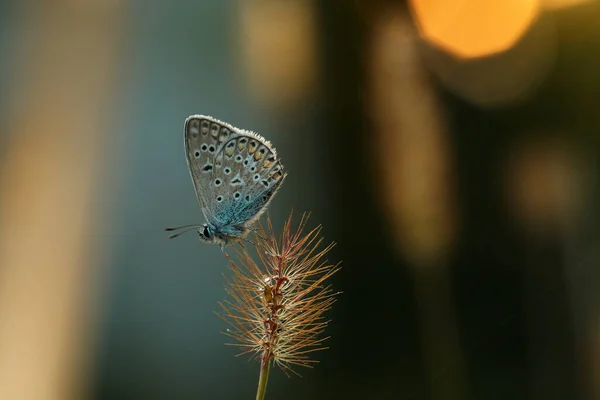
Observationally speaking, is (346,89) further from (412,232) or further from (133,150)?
(133,150)

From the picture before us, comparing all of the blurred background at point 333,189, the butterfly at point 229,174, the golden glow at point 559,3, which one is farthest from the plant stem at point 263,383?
the golden glow at point 559,3

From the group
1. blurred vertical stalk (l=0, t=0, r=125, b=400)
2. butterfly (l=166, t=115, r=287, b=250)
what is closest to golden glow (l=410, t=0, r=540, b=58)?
blurred vertical stalk (l=0, t=0, r=125, b=400)

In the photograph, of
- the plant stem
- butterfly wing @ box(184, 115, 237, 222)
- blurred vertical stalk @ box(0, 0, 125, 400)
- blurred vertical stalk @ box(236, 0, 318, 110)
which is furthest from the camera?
blurred vertical stalk @ box(236, 0, 318, 110)

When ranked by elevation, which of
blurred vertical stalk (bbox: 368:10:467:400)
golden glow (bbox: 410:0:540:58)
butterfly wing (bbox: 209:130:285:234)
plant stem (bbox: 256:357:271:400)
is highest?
golden glow (bbox: 410:0:540:58)

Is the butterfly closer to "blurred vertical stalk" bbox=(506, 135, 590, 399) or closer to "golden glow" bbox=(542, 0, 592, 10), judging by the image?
"blurred vertical stalk" bbox=(506, 135, 590, 399)

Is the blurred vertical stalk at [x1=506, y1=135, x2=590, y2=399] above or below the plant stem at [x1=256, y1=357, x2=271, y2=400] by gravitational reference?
above

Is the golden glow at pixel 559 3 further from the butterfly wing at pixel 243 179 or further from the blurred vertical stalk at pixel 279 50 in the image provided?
the butterfly wing at pixel 243 179

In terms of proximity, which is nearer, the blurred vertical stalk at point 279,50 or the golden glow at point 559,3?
the golden glow at point 559,3

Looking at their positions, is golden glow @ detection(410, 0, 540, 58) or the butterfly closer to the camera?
the butterfly
